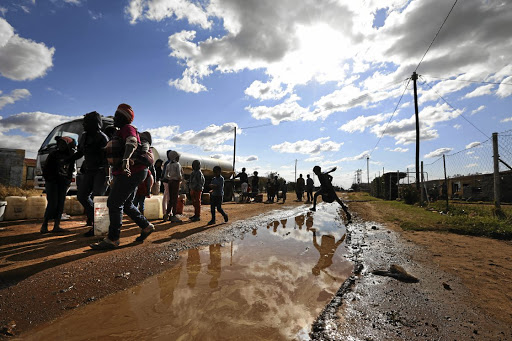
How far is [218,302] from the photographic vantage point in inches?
76.8

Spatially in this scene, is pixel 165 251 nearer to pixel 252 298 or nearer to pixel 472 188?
pixel 252 298

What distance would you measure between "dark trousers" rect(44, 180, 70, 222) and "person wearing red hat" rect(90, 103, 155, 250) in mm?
1732

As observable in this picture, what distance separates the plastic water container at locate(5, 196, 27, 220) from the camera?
5.41 m

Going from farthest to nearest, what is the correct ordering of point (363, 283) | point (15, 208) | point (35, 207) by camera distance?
point (35, 207) → point (15, 208) → point (363, 283)

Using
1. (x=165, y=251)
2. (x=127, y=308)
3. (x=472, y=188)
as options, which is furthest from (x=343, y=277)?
(x=472, y=188)

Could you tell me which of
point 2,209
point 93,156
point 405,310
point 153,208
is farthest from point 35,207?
point 405,310

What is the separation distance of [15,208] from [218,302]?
6.37 meters

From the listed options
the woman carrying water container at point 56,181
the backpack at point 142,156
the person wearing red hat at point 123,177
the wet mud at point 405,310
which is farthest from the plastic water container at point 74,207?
the wet mud at point 405,310

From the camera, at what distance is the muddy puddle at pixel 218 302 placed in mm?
1549

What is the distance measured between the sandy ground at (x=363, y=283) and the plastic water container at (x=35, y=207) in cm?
164

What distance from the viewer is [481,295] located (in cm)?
212

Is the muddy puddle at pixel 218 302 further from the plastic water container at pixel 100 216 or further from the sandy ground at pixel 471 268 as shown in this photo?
the plastic water container at pixel 100 216

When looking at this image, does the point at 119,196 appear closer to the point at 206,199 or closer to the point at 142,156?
the point at 142,156

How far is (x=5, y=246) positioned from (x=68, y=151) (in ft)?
6.22
